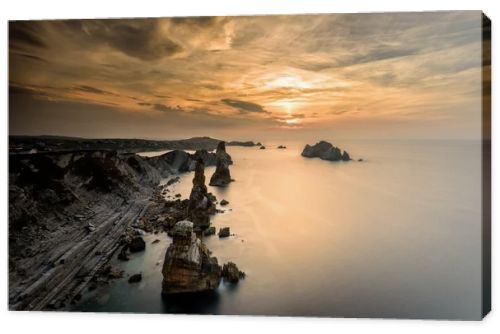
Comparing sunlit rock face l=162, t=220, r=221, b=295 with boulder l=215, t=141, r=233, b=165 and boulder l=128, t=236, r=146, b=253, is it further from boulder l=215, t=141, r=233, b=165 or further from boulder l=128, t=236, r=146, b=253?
boulder l=215, t=141, r=233, b=165

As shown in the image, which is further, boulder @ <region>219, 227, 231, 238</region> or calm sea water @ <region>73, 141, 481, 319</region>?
boulder @ <region>219, 227, 231, 238</region>

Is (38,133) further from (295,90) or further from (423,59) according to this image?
(423,59)

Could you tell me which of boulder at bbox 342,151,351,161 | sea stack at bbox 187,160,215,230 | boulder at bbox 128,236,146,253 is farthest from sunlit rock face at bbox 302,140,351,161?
boulder at bbox 128,236,146,253

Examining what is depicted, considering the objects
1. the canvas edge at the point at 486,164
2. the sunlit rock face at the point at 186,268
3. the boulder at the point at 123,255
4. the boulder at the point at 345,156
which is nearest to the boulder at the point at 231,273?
the sunlit rock face at the point at 186,268

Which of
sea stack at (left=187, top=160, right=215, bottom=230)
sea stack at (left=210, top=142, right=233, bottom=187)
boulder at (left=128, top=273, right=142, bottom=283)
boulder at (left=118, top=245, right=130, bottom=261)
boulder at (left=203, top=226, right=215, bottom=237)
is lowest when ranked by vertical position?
boulder at (left=128, top=273, right=142, bottom=283)

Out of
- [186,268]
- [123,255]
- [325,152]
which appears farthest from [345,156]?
[123,255]

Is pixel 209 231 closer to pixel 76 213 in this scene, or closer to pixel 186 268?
pixel 186 268

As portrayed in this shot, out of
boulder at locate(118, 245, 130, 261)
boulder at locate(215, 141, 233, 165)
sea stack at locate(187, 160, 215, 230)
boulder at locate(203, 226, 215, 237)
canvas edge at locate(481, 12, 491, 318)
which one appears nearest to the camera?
canvas edge at locate(481, 12, 491, 318)

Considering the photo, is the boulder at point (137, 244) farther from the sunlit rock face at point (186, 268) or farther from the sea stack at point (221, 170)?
the sea stack at point (221, 170)
